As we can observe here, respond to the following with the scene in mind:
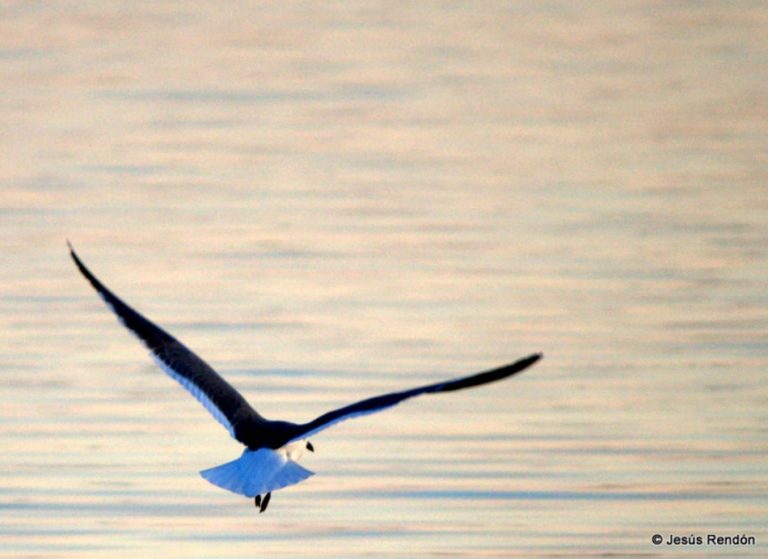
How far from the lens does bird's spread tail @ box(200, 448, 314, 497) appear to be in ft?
25.4

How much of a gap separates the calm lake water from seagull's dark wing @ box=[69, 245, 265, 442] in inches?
24.5

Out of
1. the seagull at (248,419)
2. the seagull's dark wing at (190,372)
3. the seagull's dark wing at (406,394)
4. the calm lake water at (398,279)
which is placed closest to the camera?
the seagull's dark wing at (406,394)

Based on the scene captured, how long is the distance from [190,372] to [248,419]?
1.37 feet

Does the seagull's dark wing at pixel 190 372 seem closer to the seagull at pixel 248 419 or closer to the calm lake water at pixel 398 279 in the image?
the seagull at pixel 248 419

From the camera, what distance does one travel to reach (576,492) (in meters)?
9.30

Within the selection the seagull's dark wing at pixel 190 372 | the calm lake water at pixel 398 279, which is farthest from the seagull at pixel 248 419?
the calm lake water at pixel 398 279

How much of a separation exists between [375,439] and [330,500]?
1165mm

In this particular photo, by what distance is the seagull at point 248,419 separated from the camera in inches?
287

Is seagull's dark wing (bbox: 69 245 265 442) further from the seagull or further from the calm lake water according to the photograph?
the calm lake water

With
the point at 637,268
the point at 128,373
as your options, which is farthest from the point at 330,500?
the point at 637,268

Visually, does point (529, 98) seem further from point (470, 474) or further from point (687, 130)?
point (470, 474)

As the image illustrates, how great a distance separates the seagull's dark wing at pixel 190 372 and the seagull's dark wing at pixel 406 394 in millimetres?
585

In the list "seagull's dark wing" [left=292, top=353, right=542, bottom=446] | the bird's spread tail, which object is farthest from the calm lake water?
"seagull's dark wing" [left=292, top=353, right=542, bottom=446]

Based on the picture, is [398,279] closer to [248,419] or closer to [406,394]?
[248,419]
